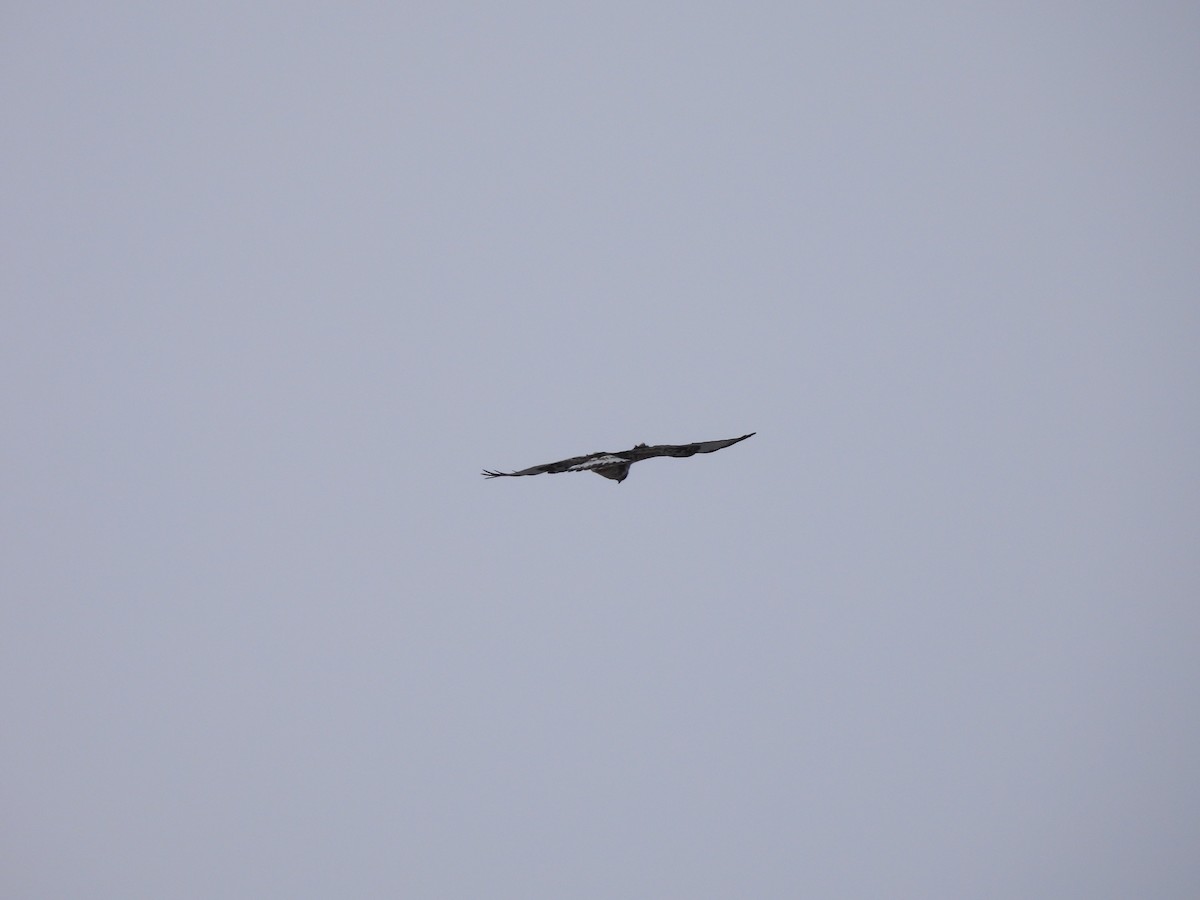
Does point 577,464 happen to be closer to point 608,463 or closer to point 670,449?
point 608,463

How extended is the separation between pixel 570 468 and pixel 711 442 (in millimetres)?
5273

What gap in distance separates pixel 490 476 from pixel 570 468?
316 cm

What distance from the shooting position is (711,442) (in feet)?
130

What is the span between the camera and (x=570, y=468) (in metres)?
38.5

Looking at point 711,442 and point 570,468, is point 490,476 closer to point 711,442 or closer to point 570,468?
point 570,468

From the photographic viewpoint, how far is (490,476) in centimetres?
3969

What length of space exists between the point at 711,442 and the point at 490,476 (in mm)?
8077

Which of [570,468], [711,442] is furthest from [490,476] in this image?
[711,442]

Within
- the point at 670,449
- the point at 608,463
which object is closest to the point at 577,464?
the point at 608,463
